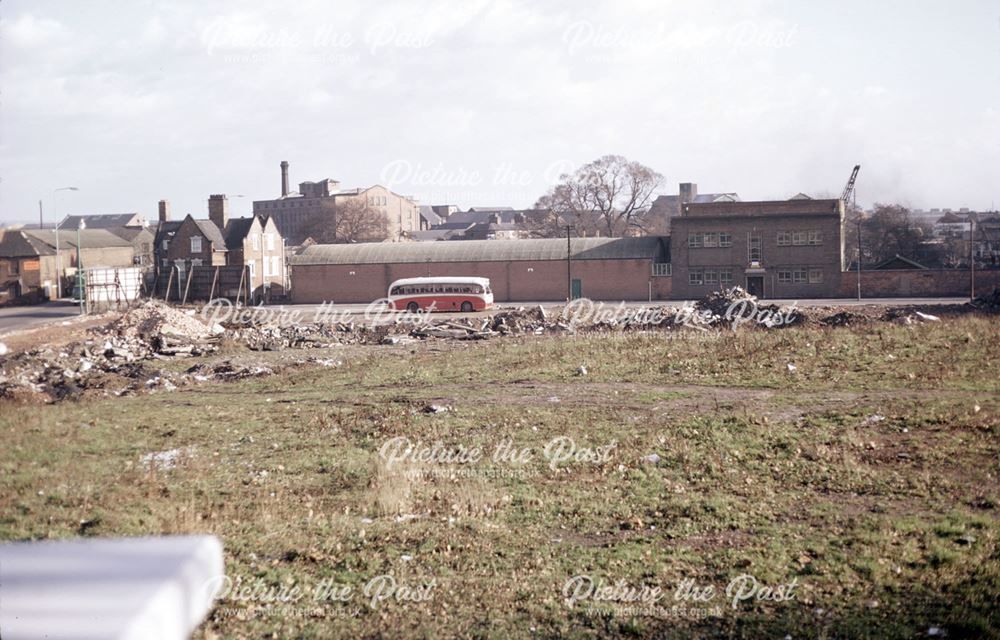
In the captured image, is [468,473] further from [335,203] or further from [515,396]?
[335,203]

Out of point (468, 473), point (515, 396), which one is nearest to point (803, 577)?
point (468, 473)

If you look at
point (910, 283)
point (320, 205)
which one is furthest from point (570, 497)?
point (320, 205)

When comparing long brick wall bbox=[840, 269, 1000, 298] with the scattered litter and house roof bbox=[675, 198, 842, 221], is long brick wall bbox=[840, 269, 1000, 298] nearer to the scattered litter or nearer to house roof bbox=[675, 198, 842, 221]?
house roof bbox=[675, 198, 842, 221]

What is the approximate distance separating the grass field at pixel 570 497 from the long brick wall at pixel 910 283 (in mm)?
37043

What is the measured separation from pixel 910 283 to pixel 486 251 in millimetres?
29549

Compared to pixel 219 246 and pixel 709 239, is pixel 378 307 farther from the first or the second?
pixel 709 239

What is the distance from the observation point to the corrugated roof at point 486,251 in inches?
2338

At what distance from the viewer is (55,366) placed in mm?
25562

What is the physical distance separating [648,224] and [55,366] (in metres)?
70.5

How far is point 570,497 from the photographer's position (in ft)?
36.3

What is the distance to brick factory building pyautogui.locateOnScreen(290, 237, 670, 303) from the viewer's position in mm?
58750

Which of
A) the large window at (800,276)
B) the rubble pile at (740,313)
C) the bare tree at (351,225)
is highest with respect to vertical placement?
the bare tree at (351,225)

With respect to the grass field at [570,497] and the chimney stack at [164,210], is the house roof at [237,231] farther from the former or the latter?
the grass field at [570,497]

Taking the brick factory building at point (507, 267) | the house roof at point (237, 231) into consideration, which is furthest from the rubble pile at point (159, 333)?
the brick factory building at point (507, 267)
